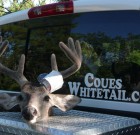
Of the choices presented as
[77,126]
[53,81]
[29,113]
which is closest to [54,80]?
[53,81]

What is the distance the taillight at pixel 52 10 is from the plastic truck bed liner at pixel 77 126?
3.20 ft

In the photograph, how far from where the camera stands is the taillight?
3799 millimetres

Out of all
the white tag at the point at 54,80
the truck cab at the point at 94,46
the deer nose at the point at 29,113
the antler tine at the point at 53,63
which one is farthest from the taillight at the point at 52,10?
the deer nose at the point at 29,113

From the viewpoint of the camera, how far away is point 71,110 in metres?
3.82

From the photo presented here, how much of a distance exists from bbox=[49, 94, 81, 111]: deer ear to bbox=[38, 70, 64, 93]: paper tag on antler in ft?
0.24

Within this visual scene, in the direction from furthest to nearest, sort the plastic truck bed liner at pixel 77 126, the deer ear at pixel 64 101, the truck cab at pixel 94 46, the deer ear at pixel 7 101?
the deer ear at pixel 7 101 < the deer ear at pixel 64 101 < the truck cab at pixel 94 46 < the plastic truck bed liner at pixel 77 126

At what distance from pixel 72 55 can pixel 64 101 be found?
43 cm

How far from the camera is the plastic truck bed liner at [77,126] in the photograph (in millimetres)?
2934

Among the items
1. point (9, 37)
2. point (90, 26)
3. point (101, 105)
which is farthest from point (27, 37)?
point (101, 105)

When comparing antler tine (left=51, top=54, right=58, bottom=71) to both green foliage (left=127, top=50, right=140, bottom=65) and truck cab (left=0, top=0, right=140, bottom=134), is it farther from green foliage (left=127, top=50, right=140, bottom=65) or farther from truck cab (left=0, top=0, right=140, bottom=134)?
green foliage (left=127, top=50, right=140, bottom=65)

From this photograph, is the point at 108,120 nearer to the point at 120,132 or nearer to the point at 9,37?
the point at 120,132

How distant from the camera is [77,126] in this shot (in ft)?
10.00

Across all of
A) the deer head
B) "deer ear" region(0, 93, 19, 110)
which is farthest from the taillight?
"deer ear" region(0, 93, 19, 110)

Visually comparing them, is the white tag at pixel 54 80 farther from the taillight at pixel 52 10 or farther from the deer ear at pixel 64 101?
the taillight at pixel 52 10
